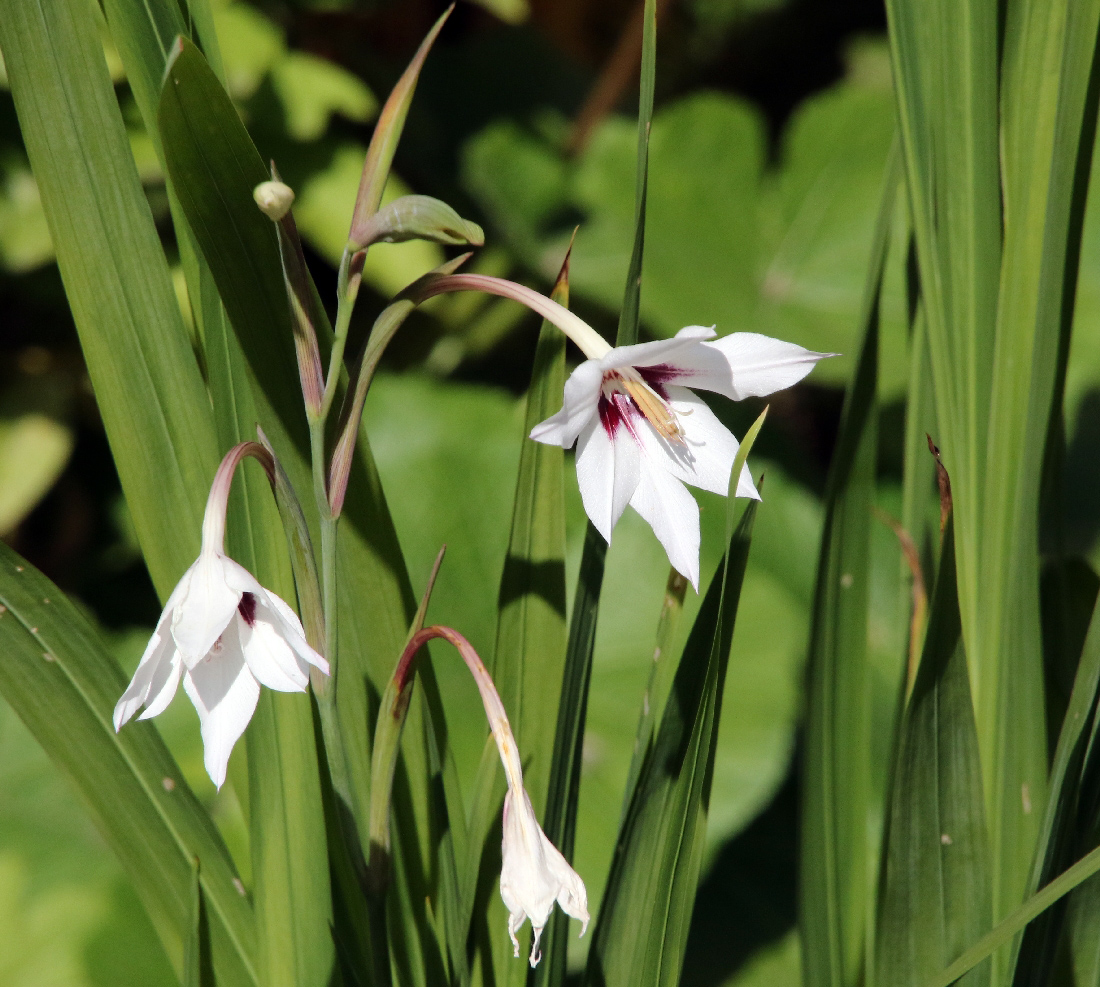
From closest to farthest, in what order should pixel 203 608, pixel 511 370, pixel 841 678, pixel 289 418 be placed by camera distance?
pixel 203 608 < pixel 289 418 < pixel 841 678 < pixel 511 370

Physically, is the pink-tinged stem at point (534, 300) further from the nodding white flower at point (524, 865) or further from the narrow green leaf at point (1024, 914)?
the narrow green leaf at point (1024, 914)

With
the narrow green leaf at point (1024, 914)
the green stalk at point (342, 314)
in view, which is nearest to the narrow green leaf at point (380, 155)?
the green stalk at point (342, 314)

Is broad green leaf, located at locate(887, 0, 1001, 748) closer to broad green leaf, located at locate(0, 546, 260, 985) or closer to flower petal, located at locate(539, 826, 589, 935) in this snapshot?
flower petal, located at locate(539, 826, 589, 935)

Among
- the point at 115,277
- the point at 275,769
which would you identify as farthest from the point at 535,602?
the point at 115,277

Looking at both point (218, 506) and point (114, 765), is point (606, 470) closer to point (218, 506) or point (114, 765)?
point (218, 506)

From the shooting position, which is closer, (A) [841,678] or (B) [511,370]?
(A) [841,678]

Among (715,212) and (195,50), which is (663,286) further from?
(195,50)

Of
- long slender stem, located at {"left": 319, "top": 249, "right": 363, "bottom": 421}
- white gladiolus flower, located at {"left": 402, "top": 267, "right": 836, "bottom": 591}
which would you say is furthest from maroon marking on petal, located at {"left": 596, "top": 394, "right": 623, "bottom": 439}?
long slender stem, located at {"left": 319, "top": 249, "right": 363, "bottom": 421}
